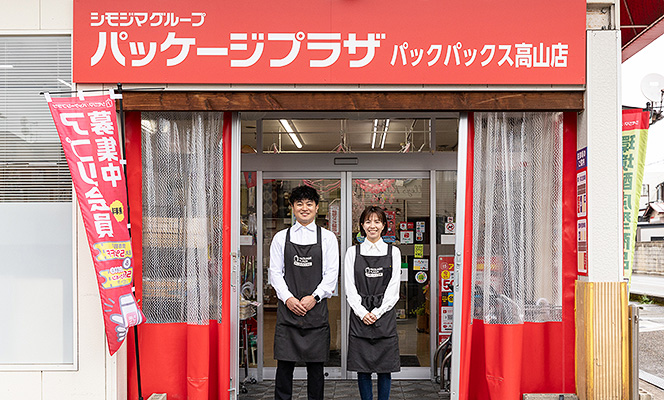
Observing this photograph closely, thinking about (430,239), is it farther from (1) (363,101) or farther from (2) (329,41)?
(2) (329,41)

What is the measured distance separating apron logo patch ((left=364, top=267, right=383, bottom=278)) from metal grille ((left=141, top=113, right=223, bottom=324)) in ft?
3.90

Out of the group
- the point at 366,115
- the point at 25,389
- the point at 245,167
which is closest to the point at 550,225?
the point at 366,115

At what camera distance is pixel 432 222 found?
218 inches

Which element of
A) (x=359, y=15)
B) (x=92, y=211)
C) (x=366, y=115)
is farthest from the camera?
(x=366, y=115)

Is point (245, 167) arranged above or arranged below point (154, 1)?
below

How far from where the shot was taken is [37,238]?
418cm

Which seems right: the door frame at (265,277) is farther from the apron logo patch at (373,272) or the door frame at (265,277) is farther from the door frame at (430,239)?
the apron logo patch at (373,272)

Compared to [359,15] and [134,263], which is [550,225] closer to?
[359,15]

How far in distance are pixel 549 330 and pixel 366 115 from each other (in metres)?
2.64

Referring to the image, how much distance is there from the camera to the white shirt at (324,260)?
415 centimetres

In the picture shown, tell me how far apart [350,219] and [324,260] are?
132cm

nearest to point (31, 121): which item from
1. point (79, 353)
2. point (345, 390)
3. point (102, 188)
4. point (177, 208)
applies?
point (102, 188)

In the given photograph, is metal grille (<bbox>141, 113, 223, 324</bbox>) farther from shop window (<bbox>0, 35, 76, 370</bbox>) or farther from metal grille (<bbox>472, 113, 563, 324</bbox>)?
metal grille (<bbox>472, 113, 563, 324</bbox>)

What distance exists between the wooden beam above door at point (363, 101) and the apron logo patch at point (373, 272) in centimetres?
126
